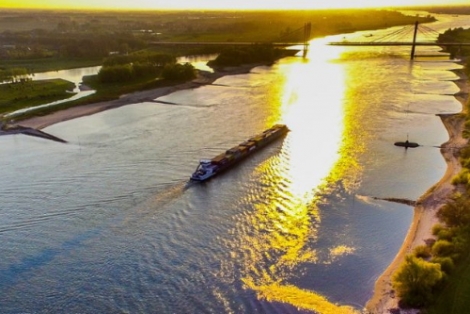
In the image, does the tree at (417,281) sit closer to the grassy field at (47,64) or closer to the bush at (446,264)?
the bush at (446,264)

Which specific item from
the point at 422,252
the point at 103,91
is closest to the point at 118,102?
Answer: the point at 103,91

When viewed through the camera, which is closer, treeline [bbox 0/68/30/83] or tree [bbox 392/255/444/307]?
tree [bbox 392/255/444/307]

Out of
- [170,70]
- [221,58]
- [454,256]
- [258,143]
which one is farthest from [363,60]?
[454,256]

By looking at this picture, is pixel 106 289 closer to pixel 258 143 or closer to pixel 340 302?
pixel 340 302

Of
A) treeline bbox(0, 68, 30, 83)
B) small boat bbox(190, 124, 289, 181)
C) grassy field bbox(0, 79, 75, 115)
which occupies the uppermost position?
treeline bbox(0, 68, 30, 83)

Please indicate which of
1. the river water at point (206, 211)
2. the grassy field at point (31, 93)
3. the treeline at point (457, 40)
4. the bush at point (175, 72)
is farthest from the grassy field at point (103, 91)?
the treeline at point (457, 40)

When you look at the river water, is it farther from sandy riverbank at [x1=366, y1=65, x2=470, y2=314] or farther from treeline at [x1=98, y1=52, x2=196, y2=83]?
treeline at [x1=98, y1=52, x2=196, y2=83]

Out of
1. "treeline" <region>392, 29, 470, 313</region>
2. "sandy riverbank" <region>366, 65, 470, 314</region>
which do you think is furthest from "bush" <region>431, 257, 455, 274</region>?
"sandy riverbank" <region>366, 65, 470, 314</region>
